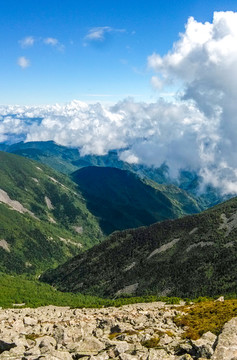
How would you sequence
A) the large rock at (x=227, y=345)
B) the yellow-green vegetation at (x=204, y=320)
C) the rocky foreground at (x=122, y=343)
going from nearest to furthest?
the large rock at (x=227, y=345) < the rocky foreground at (x=122, y=343) < the yellow-green vegetation at (x=204, y=320)

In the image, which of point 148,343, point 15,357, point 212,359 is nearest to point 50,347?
point 15,357

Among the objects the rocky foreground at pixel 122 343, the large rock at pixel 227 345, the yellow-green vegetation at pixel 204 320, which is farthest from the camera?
the yellow-green vegetation at pixel 204 320

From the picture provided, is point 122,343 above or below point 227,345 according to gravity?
below

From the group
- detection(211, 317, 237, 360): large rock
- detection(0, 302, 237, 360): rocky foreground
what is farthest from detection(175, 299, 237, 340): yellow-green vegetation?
detection(211, 317, 237, 360): large rock

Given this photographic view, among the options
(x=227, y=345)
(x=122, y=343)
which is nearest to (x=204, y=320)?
(x=122, y=343)

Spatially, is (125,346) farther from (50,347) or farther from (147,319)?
(147,319)

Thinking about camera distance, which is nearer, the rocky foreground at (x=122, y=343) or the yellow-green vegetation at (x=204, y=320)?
the rocky foreground at (x=122, y=343)

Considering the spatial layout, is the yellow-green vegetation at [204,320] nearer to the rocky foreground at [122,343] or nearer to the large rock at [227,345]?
Result: the rocky foreground at [122,343]

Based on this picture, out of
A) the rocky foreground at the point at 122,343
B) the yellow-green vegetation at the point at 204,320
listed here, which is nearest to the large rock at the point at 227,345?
the rocky foreground at the point at 122,343

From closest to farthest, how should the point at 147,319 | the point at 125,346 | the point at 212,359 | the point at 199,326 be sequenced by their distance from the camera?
the point at 212,359
the point at 125,346
the point at 199,326
the point at 147,319

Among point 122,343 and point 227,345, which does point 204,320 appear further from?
point 227,345

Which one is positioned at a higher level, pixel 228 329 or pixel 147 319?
pixel 228 329

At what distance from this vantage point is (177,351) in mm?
62344

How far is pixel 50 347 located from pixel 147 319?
143 feet
